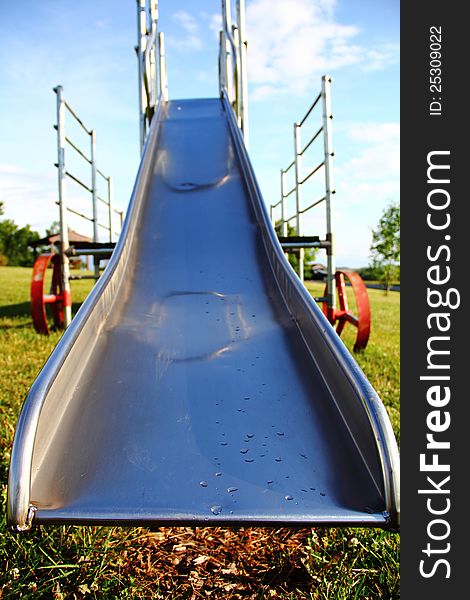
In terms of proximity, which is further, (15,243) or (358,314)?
(15,243)

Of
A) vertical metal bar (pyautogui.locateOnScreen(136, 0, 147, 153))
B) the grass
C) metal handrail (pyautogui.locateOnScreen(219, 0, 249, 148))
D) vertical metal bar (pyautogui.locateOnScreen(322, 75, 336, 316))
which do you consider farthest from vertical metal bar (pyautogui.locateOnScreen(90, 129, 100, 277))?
the grass

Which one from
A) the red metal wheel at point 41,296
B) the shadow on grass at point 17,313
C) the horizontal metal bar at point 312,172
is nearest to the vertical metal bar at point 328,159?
the horizontal metal bar at point 312,172

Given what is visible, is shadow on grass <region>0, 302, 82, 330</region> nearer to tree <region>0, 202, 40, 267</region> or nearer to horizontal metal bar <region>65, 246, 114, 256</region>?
horizontal metal bar <region>65, 246, 114, 256</region>

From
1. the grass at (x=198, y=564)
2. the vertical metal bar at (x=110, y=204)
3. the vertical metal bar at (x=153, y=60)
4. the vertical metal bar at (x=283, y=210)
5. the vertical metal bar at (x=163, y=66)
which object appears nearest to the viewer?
the grass at (x=198, y=564)

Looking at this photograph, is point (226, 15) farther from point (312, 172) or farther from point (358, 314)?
point (358, 314)

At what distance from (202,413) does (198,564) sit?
0.48m

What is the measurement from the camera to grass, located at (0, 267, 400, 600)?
1.27 metres

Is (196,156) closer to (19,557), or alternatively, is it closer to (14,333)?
(14,333)

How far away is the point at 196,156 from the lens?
12.8ft

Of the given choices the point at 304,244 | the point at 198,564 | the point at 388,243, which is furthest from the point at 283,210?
the point at 388,243

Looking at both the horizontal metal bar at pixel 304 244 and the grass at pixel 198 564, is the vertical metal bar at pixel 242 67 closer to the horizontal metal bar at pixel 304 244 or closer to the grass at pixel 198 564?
the horizontal metal bar at pixel 304 244

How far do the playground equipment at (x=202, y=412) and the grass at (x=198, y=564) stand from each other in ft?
1.19

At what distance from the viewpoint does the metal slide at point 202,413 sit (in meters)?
1.07

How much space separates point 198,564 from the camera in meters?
1.42
